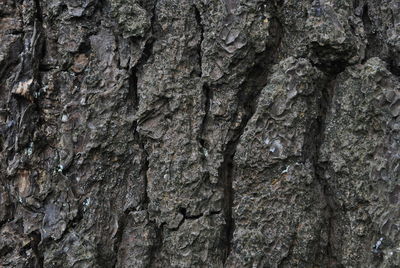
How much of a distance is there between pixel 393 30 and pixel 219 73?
59 centimetres

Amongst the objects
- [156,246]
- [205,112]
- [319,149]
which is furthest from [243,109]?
[156,246]

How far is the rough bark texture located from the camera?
186 centimetres

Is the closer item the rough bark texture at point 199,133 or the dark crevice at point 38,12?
the rough bark texture at point 199,133

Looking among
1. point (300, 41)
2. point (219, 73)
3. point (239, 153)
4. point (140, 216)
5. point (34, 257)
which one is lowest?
point (34, 257)

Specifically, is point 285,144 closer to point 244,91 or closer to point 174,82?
point 244,91

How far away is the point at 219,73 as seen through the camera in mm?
1888

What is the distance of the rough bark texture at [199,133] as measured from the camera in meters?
1.86

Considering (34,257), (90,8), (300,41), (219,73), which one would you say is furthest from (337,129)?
(34,257)

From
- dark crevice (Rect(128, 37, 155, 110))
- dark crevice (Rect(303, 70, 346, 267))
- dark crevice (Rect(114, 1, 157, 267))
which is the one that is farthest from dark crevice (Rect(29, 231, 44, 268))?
dark crevice (Rect(303, 70, 346, 267))

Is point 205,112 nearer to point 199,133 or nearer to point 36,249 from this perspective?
point 199,133

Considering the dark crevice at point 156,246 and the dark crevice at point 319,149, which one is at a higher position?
the dark crevice at point 319,149

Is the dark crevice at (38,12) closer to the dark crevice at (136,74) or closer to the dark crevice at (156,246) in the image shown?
the dark crevice at (136,74)

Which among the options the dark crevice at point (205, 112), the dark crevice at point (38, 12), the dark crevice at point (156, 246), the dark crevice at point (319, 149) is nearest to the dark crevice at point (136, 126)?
the dark crevice at point (156, 246)

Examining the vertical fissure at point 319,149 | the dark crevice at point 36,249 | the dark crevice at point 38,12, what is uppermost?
the dark crevice at point 38,12
